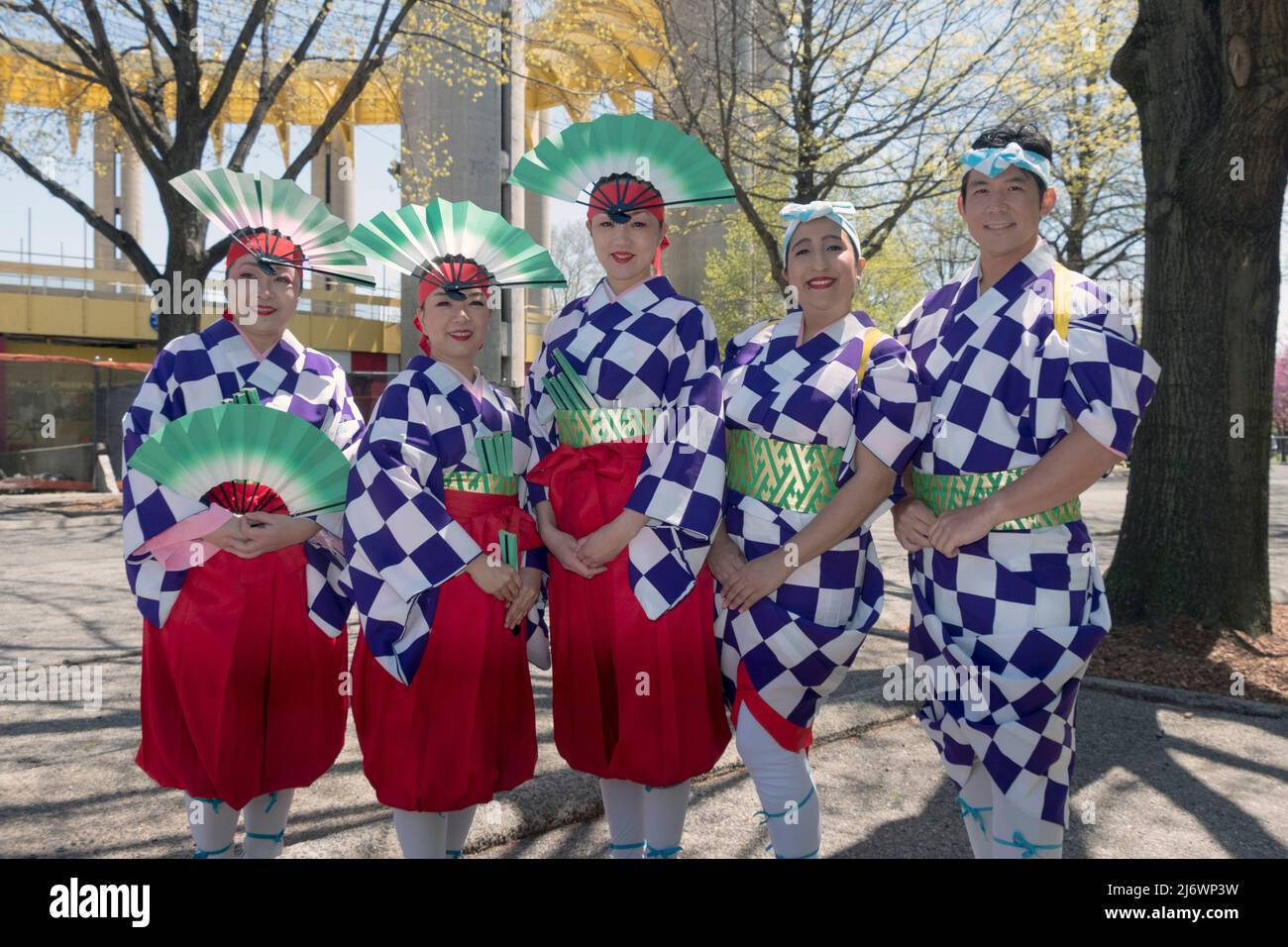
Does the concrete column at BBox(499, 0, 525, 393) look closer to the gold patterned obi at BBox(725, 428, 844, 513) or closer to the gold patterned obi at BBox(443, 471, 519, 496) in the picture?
the gold patterned obi at BBox(443, 471, 519, 496)

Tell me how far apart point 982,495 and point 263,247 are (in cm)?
210

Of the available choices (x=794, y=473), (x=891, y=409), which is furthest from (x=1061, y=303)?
(x=794, y=473)

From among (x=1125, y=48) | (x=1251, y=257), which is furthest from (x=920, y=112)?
(x=1251, y=257)

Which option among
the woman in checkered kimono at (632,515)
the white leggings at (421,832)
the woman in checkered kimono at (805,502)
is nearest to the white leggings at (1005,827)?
the woman in checkered kimono at (805,502)

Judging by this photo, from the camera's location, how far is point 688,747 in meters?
2.50

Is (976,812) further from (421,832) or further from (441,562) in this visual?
(441,562)

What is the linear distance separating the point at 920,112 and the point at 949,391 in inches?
354

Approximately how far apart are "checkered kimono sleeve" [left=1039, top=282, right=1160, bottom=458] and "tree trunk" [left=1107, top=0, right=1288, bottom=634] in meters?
3.37

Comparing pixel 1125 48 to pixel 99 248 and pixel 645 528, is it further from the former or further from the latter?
pixel 99 248

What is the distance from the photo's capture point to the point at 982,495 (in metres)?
2.40

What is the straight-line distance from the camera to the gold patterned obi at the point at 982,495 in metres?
2.37

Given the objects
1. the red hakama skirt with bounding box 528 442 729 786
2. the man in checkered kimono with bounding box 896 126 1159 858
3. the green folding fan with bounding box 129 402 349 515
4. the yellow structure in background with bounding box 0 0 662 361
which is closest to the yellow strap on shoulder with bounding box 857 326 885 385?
the man in checkered kimono with bounding box 896 126 1159 858

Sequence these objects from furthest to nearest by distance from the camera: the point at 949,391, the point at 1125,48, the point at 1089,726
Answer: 1. the point at 1125,48
2. the point at 1089,726
3. the point at 949,391

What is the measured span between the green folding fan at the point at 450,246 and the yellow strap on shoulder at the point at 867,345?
83 cm
